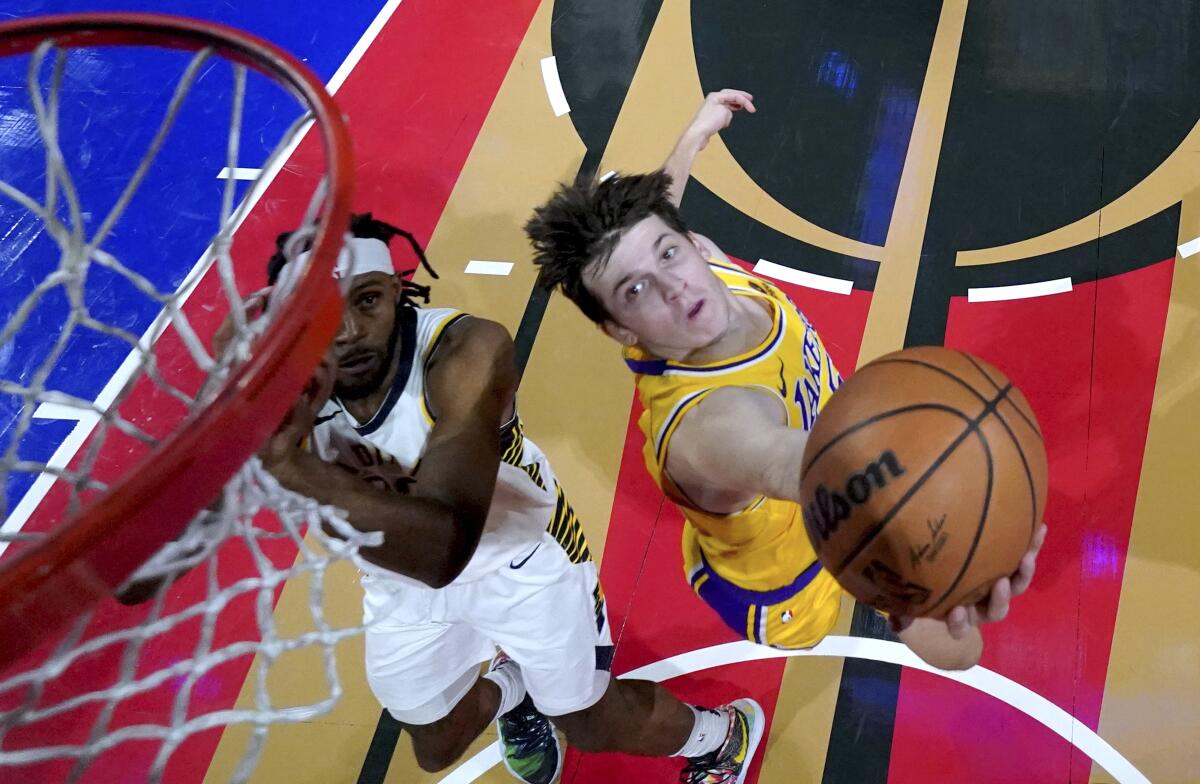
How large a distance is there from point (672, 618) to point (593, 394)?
3.06 ft

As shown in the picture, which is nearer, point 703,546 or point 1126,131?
point 703,546

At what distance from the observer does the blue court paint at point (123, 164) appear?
3650 millimetres

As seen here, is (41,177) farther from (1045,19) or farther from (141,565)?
(1045,19)

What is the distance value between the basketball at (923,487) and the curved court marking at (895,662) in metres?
1.27

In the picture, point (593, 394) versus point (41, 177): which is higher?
point (41, 177)

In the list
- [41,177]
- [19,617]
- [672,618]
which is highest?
[19,617]

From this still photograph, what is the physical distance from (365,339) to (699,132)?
1.66m

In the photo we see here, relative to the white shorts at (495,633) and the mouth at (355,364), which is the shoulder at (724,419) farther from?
the mouth at (355,364)

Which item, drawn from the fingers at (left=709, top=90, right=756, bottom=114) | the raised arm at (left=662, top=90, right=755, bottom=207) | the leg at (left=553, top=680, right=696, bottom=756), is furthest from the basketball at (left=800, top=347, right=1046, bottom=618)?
the fingers at (left=709, top=90, right=756, bottom=114)

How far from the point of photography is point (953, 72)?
4.23 m

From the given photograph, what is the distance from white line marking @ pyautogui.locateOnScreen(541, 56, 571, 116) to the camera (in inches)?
170

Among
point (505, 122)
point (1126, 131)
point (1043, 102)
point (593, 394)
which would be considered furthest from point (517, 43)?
point (1126, 131)

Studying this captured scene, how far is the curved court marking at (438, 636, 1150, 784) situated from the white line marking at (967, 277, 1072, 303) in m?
1.43

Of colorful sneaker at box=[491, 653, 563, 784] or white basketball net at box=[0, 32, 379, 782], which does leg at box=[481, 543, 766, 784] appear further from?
white basketball net at box=[0, 32, 379, 782]
